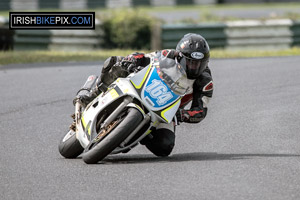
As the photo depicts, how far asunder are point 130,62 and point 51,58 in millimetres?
8724

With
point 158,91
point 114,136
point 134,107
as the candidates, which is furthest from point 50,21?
point 114,136

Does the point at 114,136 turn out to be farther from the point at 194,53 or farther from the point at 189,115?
the point at 194,53

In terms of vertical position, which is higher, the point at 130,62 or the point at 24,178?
the point at 130,62

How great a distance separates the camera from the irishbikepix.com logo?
57.1 feet

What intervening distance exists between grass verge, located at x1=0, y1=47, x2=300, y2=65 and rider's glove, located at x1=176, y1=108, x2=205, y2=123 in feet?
27.6

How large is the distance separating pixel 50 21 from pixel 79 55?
2.63m

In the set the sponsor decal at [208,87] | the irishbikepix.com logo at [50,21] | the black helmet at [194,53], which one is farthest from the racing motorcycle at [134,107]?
the irishbikepix.com logo at [50,21]

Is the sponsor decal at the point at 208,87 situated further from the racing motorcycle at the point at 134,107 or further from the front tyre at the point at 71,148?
the front tyre at the point at 71,148

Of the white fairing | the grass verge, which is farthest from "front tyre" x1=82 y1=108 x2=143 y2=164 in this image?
the grass verge

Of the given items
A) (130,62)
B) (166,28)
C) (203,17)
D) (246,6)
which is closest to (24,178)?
(130,62)

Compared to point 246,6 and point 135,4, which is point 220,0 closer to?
point 246,6

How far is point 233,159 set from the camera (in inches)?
276

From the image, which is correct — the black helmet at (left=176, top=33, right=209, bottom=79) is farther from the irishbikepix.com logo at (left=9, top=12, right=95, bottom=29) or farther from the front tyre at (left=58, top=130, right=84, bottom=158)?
the irishbikepix.com logo at (left=9, top=12, right=95, bottom=29)

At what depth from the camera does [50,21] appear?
1838 cm
